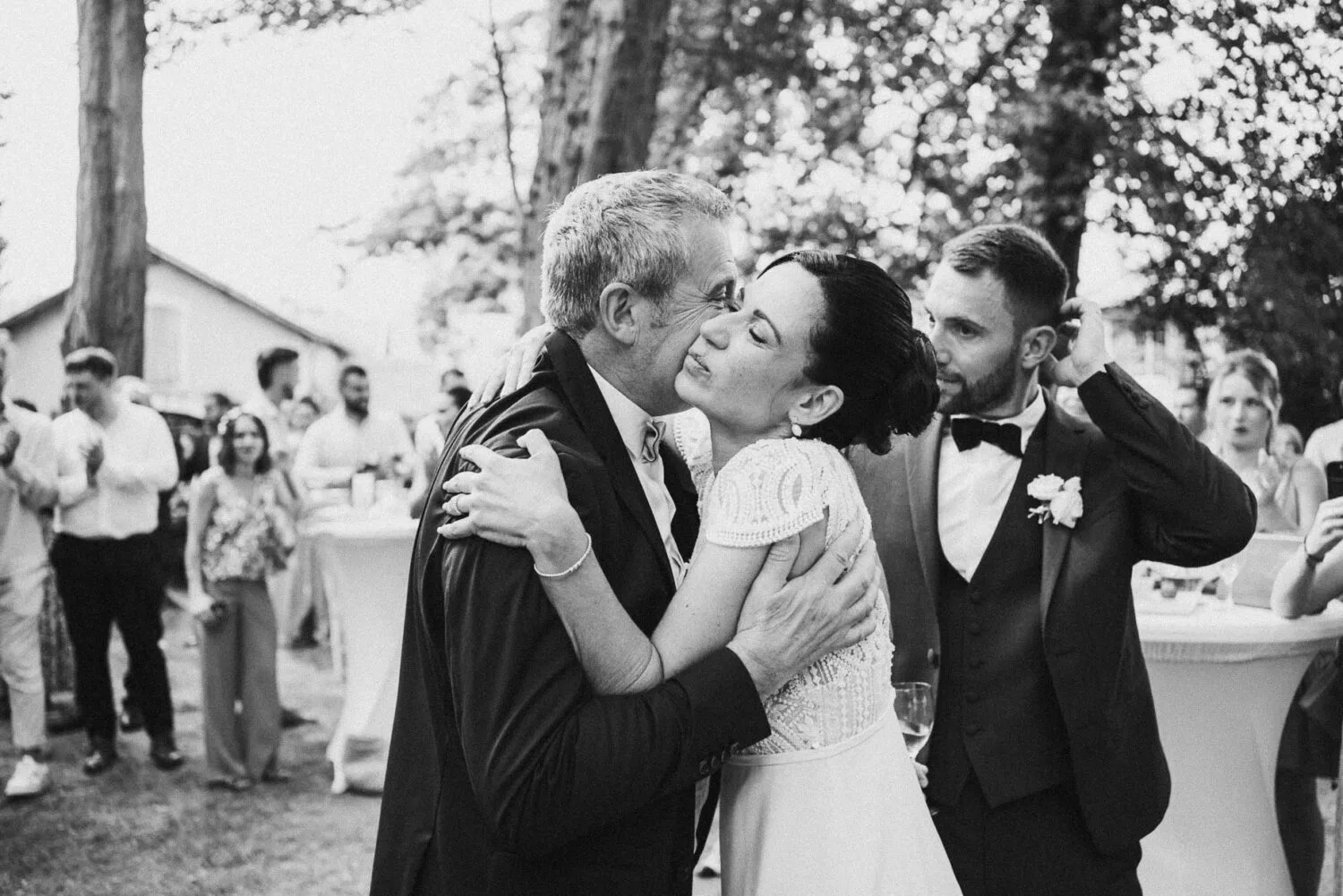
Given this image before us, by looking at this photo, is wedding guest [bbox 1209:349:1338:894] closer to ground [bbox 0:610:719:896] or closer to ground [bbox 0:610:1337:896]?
ground [bbox 0:610:1337:896]

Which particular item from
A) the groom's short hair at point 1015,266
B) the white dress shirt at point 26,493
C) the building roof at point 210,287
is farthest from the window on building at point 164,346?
the groom's short hair at point 1015,266

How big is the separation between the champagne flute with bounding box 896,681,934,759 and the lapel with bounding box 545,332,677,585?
65cm

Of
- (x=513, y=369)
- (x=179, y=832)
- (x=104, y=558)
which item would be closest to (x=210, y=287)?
(x=104, y=558)

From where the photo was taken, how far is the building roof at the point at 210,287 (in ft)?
101

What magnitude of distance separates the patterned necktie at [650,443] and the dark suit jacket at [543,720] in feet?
0.60

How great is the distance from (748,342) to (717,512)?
0.99ft

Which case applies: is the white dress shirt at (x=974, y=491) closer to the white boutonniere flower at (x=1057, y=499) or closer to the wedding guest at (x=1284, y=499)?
the white boutonniere flower at (x=1057, y=499)

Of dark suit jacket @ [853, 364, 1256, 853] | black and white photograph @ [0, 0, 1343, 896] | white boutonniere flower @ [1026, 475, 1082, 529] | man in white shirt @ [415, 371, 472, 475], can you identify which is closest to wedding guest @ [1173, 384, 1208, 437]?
black and white photograph @ [0, 0, 1343, 896]

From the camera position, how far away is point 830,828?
1777 mm

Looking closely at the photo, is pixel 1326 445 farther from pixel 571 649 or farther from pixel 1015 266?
pixel 571 649

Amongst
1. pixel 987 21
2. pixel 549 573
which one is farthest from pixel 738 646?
pixel 987 21

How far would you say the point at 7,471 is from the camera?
5.73 m

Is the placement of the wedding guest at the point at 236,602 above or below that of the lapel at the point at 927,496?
below

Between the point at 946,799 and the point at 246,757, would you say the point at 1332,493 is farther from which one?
the point at 246,757
